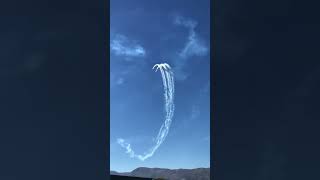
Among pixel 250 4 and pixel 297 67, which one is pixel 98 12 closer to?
pixel 250 4

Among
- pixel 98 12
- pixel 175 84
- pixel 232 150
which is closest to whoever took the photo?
pixel 232 150

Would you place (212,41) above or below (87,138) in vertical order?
above

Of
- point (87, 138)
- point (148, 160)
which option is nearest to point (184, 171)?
point (148, 160)

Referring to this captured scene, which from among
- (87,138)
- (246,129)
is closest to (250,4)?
(246,129)

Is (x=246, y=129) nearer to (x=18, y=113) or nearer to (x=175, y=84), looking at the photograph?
(x=18, y=113)

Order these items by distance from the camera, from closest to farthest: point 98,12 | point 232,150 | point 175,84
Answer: point 232,150 → point 98,12 → point 175,84

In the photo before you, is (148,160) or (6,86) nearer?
(6,86)

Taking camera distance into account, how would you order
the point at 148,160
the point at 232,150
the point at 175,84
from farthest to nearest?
the point at 148,160 → the point at 175,84 → the point at 232,150

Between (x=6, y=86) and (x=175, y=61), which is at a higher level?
(x=175, y=61)

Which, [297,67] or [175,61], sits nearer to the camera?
[297,67]

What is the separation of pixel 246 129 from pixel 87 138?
87 cm

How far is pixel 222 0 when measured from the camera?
2344mm

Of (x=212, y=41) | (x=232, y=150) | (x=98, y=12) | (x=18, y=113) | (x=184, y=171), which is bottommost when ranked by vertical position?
(x=184, y=171)

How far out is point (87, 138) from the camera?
2332mm
